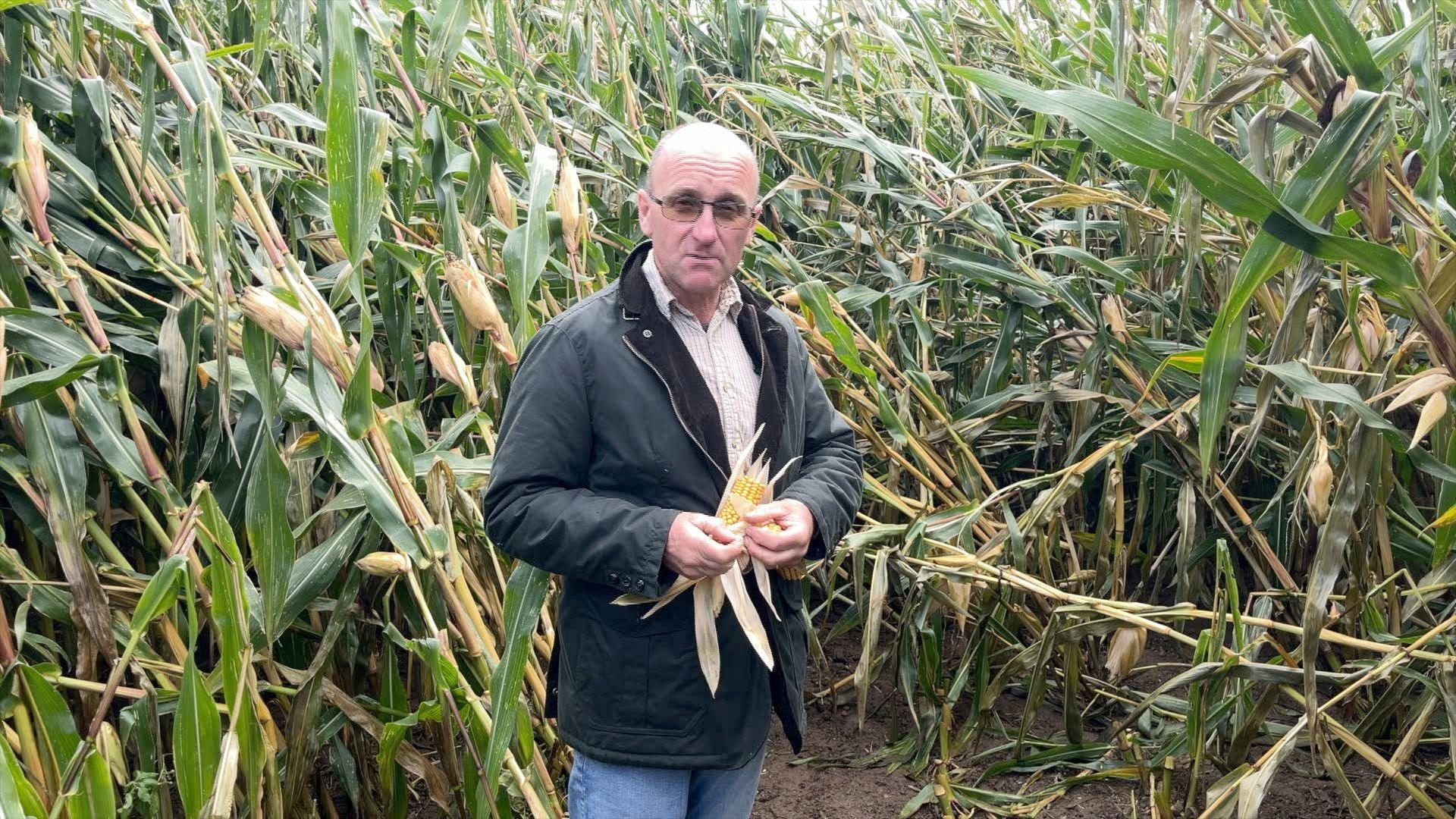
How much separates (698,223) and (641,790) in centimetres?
68

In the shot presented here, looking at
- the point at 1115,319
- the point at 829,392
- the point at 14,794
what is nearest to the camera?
the point at 14,794

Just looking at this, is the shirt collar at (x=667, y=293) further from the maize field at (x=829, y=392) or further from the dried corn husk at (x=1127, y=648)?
the dried corn husk at (x=1127, y=648)

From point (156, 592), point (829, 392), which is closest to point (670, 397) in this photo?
point (156, 592)

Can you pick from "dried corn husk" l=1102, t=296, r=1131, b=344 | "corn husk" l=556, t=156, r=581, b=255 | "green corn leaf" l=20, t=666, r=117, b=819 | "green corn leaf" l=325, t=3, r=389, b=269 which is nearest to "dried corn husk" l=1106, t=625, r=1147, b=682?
"dried corn husk" l=1102, t=296, r=1131, b=344

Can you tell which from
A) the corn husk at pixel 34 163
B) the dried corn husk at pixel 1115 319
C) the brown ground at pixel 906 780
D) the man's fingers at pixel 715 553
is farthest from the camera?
the dried corn husk at pixel 1115 319

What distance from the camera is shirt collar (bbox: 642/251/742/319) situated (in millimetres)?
1471

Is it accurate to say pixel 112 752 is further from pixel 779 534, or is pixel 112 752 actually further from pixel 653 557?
pixel 779 534

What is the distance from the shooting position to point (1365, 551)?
1823 mm

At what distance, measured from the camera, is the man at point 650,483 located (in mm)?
1390

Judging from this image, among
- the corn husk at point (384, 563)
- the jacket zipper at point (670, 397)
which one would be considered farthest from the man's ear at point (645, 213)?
the corn husk at point (384, 563)

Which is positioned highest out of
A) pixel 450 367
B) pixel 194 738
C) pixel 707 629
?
pixel 450 367

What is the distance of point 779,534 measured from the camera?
1.37m

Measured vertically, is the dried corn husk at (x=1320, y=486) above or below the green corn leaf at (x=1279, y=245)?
below

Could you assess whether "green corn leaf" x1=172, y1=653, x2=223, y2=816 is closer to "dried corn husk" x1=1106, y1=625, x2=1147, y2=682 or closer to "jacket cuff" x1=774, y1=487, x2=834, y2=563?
"jacket cuff" x1=774, y1=487, x2=834, y2=563
